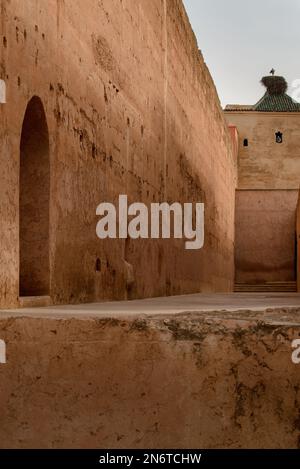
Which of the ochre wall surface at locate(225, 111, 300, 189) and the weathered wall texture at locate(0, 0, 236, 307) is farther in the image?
the ochre wall surface at locate(225, 111, 300, 189)

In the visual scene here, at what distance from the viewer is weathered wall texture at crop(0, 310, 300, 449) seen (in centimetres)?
312

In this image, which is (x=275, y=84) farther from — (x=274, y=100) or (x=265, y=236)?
(x=265, y=236)

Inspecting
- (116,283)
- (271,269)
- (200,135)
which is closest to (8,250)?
(116,283)

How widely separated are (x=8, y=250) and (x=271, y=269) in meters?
18.5

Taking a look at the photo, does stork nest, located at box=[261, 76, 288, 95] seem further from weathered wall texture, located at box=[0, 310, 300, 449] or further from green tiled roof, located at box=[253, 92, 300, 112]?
weathered wall texture, located at box=[0, 310, 300, 449]

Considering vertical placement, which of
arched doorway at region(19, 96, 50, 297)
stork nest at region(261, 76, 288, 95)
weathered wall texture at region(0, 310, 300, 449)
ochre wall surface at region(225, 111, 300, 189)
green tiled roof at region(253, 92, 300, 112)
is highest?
stork nest at region(261, 76, 288, 95)

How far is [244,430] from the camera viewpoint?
312 cm

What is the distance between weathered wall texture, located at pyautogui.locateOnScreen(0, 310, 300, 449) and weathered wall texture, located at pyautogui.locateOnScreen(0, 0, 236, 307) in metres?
1.26

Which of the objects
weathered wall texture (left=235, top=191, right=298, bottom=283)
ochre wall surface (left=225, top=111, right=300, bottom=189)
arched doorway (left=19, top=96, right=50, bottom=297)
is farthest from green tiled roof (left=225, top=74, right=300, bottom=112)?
arched doorway (left=19, top=96, right=50, bottom=297)

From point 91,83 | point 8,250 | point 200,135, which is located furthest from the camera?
point 200,135

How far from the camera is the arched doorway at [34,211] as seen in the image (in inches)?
205

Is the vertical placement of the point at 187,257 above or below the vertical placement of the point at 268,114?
below

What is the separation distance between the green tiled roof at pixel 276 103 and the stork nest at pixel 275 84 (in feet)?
1.61
